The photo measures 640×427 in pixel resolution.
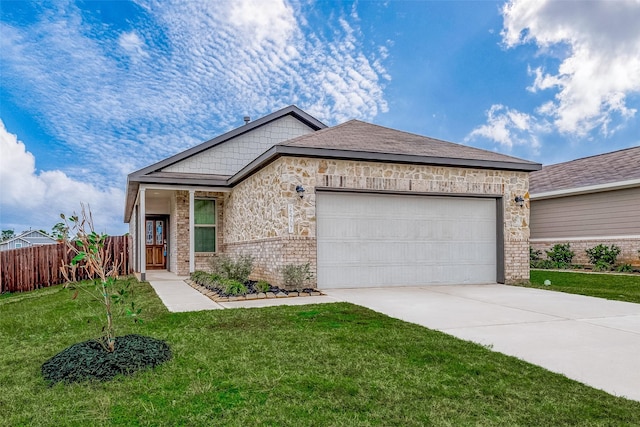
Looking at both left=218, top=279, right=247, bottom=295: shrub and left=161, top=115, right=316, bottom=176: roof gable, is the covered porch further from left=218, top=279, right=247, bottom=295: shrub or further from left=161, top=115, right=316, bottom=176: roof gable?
left=218, top=279, right=247, bottom=295: shrub

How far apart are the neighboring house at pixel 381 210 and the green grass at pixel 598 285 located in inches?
46.6

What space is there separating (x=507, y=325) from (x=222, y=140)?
1155 cm

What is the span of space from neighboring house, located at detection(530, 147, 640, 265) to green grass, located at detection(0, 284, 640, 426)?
43.0ft

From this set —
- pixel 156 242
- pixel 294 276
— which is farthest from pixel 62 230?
pixel 156 242

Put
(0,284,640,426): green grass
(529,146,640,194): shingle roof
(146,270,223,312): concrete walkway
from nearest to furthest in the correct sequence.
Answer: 1. (0,284,640,426): green grass
2. (146,270,223,312): concrete walkway
3. (529,146,640,194): shingle roof

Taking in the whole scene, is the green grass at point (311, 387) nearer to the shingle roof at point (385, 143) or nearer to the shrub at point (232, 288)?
the shrub at point (232, 288)

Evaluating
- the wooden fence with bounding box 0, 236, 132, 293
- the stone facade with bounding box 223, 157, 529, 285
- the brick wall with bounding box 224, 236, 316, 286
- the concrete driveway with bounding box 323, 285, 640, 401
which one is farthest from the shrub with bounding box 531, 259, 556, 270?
the wooden fence with bounding box 0, 236, 132, 293

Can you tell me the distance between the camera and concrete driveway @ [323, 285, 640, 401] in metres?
4.21

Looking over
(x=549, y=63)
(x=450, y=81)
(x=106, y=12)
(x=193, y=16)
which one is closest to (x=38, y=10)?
(x=106, y=12)

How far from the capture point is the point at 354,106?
56.8ft

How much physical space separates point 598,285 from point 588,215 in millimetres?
6107

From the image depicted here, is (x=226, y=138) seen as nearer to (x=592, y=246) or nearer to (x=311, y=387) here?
(x=311, y=387)

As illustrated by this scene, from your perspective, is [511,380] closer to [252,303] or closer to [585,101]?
[252,303]

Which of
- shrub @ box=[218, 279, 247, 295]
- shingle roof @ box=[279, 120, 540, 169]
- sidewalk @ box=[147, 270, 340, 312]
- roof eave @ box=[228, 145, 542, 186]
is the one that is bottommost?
sidewalk @ box=[147, 270, 340, 312]
